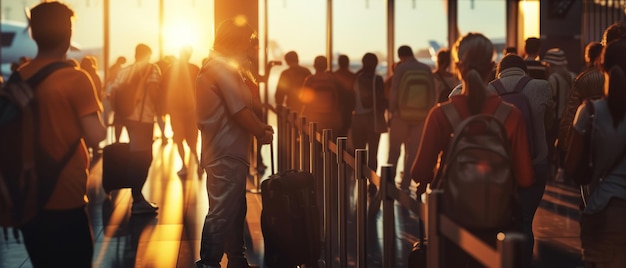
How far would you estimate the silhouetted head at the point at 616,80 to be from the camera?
4.41 m

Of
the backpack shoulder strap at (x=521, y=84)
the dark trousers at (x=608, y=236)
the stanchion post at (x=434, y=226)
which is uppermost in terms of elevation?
the backpack shoulder strap at (x=521, y=84)

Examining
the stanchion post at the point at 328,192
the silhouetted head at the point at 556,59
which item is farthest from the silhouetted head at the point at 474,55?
the silhouetted head at the point at 556,59

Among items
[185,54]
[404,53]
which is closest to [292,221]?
[404,53]

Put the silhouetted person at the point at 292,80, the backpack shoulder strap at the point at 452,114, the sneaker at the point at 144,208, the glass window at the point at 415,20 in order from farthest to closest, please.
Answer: the glass window at the point at 415,20, the silhouetted person at the point at 292,80, the sneaker at the point at 144,208, the backpack shoulder strap at the point at 452,114

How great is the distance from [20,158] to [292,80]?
367 inches

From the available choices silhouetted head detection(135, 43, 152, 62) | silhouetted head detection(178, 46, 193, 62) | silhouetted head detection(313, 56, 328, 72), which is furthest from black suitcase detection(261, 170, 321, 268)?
silhouetted head detection(178, 46, 193, 62)

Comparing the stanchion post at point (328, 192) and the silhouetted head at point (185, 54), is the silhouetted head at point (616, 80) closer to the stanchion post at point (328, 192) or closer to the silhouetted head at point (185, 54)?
the stanchion post at point (328, 192)

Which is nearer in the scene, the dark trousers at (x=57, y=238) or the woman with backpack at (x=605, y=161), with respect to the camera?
the dark trousers at (x=57, y=238)

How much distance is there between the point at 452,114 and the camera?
4.29 m

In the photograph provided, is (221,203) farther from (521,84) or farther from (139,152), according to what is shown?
(139,152)

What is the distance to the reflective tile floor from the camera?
7.42 meters

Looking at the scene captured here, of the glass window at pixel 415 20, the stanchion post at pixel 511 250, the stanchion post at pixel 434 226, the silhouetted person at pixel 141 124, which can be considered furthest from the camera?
the glass window at pixel 415 20

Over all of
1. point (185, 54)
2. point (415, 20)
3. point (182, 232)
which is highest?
point (415, 20)

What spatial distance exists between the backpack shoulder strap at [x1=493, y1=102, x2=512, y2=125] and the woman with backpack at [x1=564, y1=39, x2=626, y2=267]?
35 centimetres
